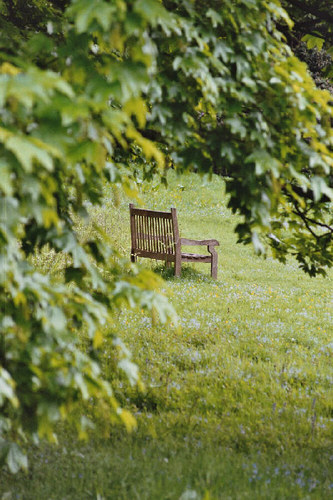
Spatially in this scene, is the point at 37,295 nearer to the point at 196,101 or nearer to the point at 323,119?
the point at 196,101

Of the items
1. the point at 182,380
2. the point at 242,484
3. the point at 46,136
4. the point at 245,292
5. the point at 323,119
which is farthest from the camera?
the point at 245,292

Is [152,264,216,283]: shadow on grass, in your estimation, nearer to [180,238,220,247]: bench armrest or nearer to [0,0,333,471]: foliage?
[180,238,220,247]: bench armrest

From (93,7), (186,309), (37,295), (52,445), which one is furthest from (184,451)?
(186,309)

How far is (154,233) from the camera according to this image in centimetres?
1068

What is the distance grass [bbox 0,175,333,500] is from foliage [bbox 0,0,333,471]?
551mm

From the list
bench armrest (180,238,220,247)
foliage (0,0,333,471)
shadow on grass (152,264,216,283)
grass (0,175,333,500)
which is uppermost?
foliage (0,0,333,471)

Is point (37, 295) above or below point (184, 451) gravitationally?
above

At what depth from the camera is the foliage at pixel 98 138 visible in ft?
5.52

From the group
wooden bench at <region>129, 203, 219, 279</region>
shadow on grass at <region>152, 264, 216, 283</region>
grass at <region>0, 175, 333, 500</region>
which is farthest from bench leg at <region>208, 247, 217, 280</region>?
grass at <region>0, 175, 333, 500</region>

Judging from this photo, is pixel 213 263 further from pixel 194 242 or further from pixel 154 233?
pixel 154 233

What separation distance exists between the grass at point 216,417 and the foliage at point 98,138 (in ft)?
1.81

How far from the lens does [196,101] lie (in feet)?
9.62

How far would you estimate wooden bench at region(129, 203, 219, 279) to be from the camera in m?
10.1

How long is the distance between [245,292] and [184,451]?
589 cm
